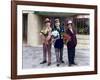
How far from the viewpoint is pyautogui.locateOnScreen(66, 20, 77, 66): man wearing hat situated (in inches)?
77.3

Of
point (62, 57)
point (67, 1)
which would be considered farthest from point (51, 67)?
point (67, 1)

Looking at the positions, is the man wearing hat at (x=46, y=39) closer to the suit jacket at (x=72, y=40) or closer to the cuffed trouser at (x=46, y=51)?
the cuffed trouser at (x=46, y=51)

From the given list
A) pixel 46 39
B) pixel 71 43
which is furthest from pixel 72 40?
pixel 46 39

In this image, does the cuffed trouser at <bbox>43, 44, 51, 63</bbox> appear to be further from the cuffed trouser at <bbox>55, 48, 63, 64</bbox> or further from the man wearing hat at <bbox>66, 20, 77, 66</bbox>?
the man wearing hat at <bbox>66, 20, 77, 66</bbox>

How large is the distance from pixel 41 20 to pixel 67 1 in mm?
311

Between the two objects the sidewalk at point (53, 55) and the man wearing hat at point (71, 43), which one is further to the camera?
the man wearing hat at point (71, 43)

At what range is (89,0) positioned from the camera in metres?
2.03

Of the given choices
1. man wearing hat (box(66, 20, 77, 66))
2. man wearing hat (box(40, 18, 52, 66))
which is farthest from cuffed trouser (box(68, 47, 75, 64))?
man wearing hat (box(40, 18, 52, 66))

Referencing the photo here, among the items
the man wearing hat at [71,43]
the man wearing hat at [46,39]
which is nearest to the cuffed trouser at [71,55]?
the man wearing hat at [71,43]

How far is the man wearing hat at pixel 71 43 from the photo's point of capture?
1964 mm

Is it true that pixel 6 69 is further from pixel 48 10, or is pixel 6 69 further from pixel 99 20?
pixel 99 20

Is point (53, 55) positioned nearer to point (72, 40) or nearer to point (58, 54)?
point (58, 54)

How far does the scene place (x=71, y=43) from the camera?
6.48 ft

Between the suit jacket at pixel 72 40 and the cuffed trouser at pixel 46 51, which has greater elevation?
the suit jacket at pixel 72 40
